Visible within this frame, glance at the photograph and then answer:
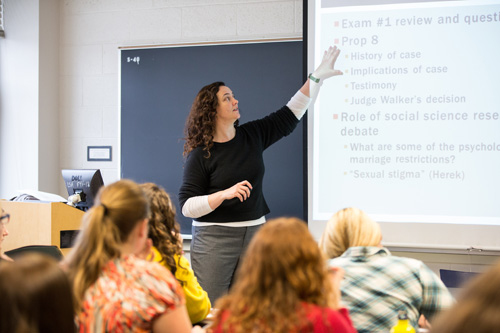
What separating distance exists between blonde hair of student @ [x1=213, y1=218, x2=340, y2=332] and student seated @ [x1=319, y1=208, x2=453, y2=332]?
1.54 feet

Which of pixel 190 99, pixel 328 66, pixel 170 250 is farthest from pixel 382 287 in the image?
pixel 190 99

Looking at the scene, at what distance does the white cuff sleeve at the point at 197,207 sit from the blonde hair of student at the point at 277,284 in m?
1.55

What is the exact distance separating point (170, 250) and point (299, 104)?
4.86 ft

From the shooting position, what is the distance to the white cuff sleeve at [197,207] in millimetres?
→ 2752

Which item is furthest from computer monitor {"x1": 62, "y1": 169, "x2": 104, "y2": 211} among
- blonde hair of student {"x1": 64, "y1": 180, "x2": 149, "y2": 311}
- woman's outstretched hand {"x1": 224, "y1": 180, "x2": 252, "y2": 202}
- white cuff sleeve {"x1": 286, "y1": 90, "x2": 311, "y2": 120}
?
blonde hair of student {"x1": 64, "y1": 180, "x2": 149, "y2": 311}

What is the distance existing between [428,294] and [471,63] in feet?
5.86

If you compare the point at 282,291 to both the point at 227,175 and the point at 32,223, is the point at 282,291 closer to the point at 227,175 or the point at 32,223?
the point at 227,175

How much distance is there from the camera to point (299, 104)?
3.02 meters

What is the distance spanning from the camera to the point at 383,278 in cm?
164

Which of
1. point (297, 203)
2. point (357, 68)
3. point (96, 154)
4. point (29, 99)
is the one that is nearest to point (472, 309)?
point (357, 68)

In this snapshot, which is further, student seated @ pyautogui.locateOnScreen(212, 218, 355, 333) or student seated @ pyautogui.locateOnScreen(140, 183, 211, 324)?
student seated @ pyautogui.locateOnScreen(140, 183, 211, 324)

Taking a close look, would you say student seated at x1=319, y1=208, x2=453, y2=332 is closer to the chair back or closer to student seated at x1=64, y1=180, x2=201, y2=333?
student seated at x1=64, y1=180, x2=201, y2=333

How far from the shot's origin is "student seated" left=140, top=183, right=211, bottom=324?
1835mm

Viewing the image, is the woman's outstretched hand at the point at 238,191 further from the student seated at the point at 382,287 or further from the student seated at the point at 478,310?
the student seated at the point at 478,310
